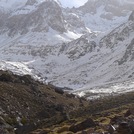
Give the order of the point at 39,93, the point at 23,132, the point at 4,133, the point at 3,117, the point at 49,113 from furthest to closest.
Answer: the point at 39,93 → the point at 49,113 → the point at 3,117 → the point at 23,132 → the point at 4,133

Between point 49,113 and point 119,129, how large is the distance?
1800 inches

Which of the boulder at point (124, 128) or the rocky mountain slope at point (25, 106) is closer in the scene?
the boulder at point (124, 128)

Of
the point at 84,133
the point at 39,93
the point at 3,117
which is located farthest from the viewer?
the point at 39,93

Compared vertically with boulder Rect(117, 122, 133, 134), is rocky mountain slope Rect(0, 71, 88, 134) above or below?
below

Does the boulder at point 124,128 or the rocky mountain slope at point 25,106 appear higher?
the boulder at point 124,128

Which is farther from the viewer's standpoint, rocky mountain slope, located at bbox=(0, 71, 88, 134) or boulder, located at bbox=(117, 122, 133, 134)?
rocky mountain slope, located at bbox=(0, 71, 88, 134)

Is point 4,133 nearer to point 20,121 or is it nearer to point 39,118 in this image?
point 20,121

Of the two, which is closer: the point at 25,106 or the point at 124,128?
the point at 124,128

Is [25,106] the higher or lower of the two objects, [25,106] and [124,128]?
the lower

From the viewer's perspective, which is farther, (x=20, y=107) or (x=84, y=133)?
(x=20, y=107)

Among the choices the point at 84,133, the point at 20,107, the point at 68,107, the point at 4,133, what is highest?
the point at 84,133

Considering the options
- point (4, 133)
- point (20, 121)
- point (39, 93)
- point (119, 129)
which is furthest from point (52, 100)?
point (119, 129)

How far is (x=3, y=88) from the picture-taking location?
7381 cm

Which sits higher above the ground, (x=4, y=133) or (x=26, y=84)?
(x=4, y=133)
